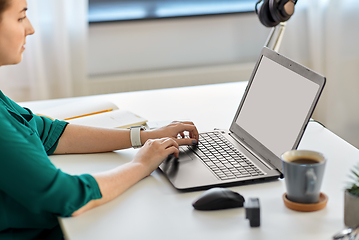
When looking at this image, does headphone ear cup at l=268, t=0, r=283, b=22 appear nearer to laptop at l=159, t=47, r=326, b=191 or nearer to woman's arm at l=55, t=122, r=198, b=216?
laptop at l=159, t=47, r=326, b=191

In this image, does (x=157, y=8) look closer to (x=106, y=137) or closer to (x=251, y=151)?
(x=106, y=137)

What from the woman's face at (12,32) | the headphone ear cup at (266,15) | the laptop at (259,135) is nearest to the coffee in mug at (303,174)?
the laptop at (259,135)

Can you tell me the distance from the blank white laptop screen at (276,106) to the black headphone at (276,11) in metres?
0.25

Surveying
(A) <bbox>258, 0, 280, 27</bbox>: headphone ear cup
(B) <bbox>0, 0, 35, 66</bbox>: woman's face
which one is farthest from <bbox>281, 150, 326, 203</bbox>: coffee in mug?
(A) <bbox>258, 0, 280, 27</bbox>: headphone ear cup

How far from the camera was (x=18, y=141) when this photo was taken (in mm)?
804

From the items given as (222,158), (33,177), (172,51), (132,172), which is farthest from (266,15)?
(172,51)

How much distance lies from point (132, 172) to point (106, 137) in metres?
0.26

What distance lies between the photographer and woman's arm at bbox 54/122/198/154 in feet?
3.77

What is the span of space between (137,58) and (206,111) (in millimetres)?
1301

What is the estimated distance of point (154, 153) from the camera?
3.31 feet

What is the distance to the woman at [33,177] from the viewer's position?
2.57 feet

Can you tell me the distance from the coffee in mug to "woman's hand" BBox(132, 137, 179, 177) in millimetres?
317

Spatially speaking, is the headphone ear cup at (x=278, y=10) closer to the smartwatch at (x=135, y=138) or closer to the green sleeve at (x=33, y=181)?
the smartwatch at (x=135, y=138)

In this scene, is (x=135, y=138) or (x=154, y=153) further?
(x=135, y=138)
